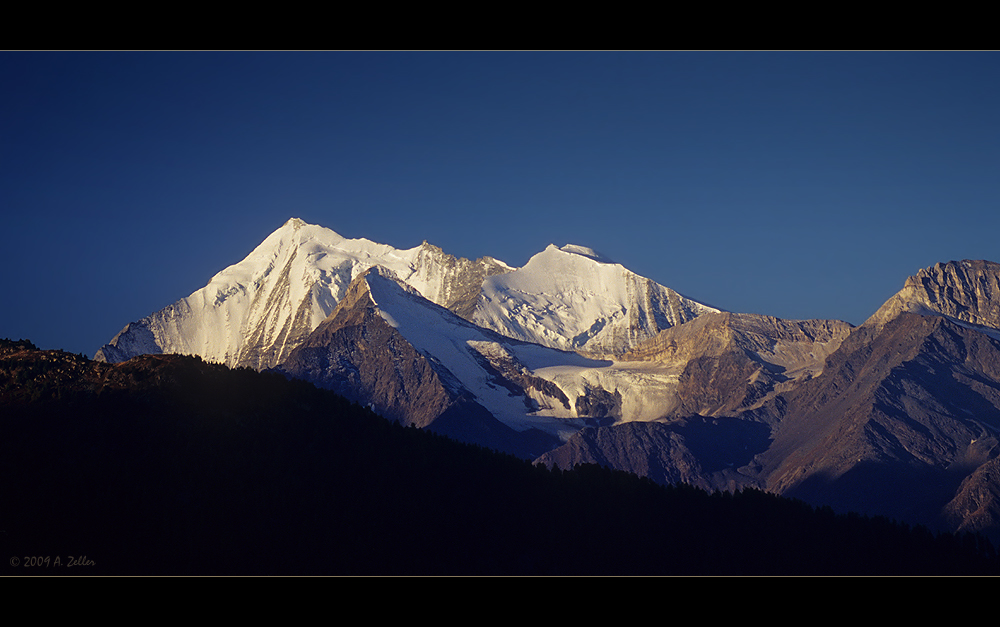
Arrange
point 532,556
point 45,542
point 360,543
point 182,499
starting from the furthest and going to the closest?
point 532,556 → point 360,543 → point 182,499 → point 45,542

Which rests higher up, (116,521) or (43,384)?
(43,384)

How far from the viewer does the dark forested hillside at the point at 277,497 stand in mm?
131625

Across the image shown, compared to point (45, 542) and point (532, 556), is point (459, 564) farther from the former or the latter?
point (45, 542)

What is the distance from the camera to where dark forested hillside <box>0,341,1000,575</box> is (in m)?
132

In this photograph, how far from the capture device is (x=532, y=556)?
534 ft

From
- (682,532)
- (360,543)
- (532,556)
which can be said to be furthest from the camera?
(682,532)

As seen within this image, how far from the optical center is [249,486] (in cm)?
14750

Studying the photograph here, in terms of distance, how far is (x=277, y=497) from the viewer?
487 feet

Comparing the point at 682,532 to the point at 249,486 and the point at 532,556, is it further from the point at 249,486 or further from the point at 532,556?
the point at 249,486

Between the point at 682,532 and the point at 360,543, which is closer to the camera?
the point at 360,543
